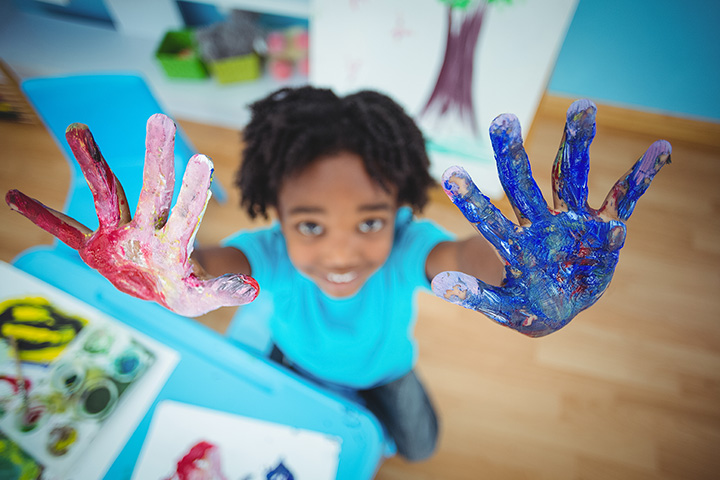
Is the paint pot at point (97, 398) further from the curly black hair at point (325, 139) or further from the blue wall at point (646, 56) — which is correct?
the blue wall at point (646, 56)

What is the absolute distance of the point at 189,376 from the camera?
0.59 metres

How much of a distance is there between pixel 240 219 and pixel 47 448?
98 centimetres

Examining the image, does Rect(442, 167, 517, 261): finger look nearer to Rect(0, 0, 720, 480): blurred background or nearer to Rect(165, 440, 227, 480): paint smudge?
Rect(165, 440, 227, 480): paint smudge

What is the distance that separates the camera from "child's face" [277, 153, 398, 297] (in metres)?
0.49

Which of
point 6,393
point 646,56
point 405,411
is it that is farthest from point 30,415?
point 646,56

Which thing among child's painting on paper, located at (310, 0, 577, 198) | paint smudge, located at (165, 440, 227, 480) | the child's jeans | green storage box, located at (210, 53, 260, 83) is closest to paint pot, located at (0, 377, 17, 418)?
paint smudge, located at (165, 440, 227, 480)

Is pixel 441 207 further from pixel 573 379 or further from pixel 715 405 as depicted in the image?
pixel 715 405

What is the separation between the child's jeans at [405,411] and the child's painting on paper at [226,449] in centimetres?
25

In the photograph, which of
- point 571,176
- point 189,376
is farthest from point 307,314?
point 571,176

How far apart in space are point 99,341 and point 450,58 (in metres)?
1.01

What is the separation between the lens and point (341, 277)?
1.90 feet

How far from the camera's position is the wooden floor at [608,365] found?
92 centimetres

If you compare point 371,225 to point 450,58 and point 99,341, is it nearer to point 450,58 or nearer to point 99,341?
point 99,341

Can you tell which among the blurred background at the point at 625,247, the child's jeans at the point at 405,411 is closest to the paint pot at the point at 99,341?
the child's jeans at the point at 405,411
